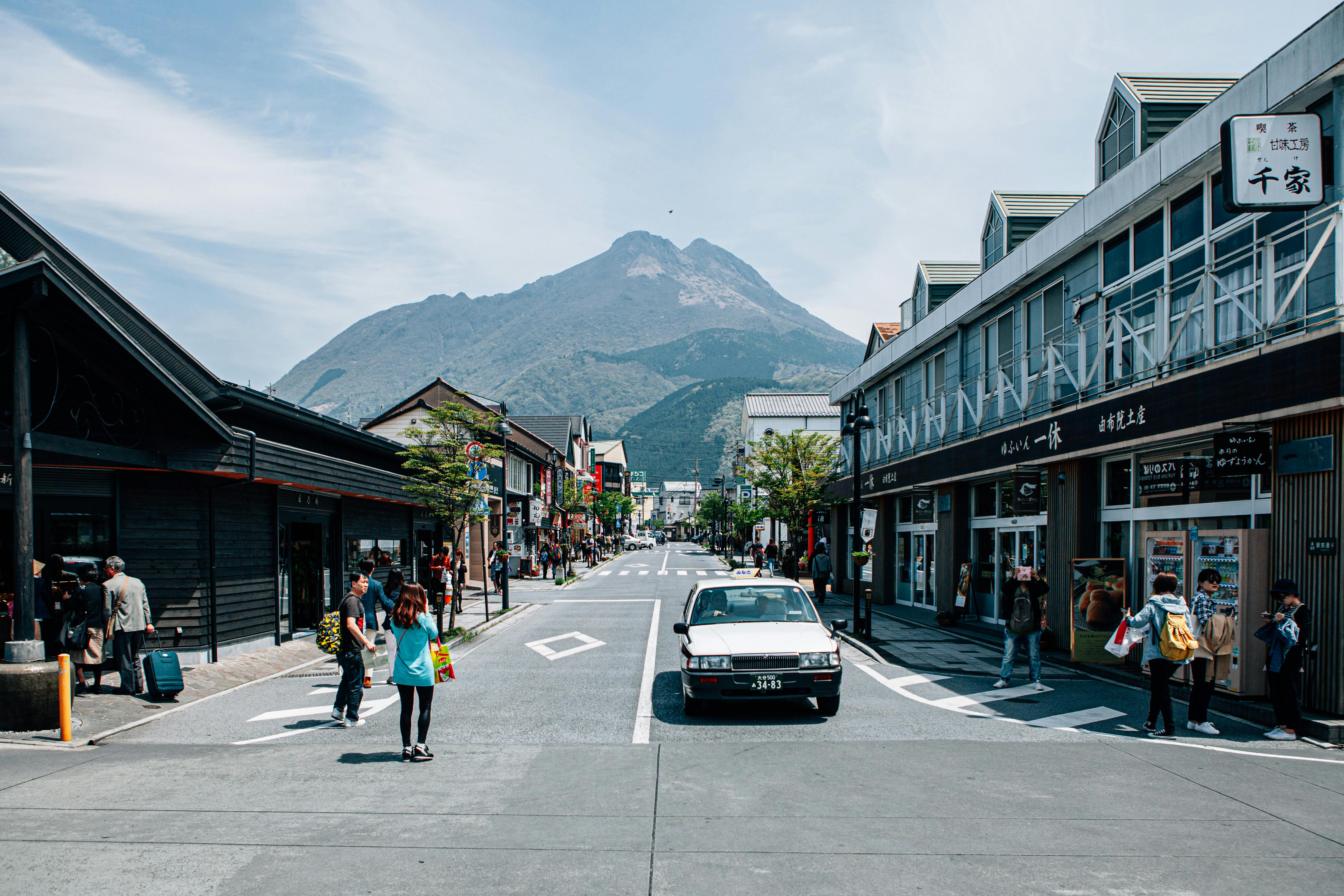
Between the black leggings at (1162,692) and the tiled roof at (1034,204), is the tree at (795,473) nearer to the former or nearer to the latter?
the tiled roof at (1034,204)

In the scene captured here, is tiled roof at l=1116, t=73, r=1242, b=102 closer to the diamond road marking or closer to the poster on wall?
the poster on wall

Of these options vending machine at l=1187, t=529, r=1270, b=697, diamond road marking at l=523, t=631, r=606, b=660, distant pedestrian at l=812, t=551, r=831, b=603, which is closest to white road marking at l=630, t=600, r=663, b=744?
diamond road marking at l=523, t=631, r=606, b=660

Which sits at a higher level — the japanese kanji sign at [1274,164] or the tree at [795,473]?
the japanese kanji sign at [1274,164]

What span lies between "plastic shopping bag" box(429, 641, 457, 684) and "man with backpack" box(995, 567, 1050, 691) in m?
7.71

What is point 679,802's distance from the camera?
686 cm

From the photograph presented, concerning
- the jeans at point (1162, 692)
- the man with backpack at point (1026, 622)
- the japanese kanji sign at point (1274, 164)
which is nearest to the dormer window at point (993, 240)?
the japanese kanji sign at point (1274, 164)

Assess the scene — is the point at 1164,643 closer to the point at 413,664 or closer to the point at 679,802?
the point at 679,802

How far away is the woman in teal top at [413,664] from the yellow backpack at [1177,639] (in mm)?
7738

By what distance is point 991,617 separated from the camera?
20.9 m

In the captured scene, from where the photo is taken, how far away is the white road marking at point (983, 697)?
446 inches

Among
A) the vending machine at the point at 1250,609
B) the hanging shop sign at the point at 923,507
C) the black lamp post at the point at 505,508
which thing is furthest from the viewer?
the hanging shop sign at the point at 923,507

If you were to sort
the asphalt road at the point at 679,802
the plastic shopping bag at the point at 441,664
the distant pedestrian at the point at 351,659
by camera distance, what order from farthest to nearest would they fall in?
the distant pedestrian at the point at 351,659 < the plastic shopping bag at the point at 441,664 < the asphalt road at the point at 679,802

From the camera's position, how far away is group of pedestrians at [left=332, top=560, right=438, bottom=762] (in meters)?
8.34

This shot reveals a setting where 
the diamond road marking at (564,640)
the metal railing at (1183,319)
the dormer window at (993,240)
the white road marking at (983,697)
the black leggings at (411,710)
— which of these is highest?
the dormer window at (993,240)
